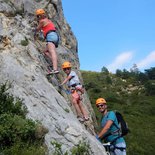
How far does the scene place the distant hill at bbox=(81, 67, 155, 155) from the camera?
162 ft

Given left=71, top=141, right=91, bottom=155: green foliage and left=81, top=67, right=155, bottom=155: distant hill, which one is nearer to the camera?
left=71, top=141, right=91, bottom=155: green foliage

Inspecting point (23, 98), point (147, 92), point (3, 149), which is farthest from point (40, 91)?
point (147, 92)

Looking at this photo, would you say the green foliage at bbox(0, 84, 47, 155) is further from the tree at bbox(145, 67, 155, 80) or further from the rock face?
the tree at bbox(145, 67, 155, 80)

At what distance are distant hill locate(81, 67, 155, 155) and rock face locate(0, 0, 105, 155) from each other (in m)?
20.7

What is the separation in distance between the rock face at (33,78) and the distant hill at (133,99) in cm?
2073

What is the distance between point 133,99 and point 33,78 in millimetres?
69791

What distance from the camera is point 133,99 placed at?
81750 millimetres

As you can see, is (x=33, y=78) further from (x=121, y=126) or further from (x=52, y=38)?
(x=121, y=126)

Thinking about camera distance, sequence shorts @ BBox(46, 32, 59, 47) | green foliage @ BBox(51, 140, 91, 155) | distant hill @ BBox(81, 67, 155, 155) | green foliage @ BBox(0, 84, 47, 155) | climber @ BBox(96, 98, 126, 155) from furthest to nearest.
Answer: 1. distant hill @ BBox(81, 67, 155, 155)
2. shorts @ BBox(46, 32, 59, 47)
3. climber @ BBox(96, 98, 126, 155)
4. green foliage @ BBox(51, 140, 91, 155)
5. green foliage @ BBox(0, 84, 47, 155)

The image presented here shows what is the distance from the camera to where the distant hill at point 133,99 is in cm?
4933

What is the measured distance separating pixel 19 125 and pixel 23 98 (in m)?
2.27

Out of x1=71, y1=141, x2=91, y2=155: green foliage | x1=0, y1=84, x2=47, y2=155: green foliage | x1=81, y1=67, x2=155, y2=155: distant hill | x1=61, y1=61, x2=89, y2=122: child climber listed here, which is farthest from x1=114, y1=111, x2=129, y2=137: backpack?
x1=81, y1=67, x2=155, y2=155: distant hill

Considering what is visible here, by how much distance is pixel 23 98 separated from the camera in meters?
12.0

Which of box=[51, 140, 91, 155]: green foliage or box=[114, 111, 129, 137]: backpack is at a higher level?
box=[114, 111, 129, 137]: backpack
